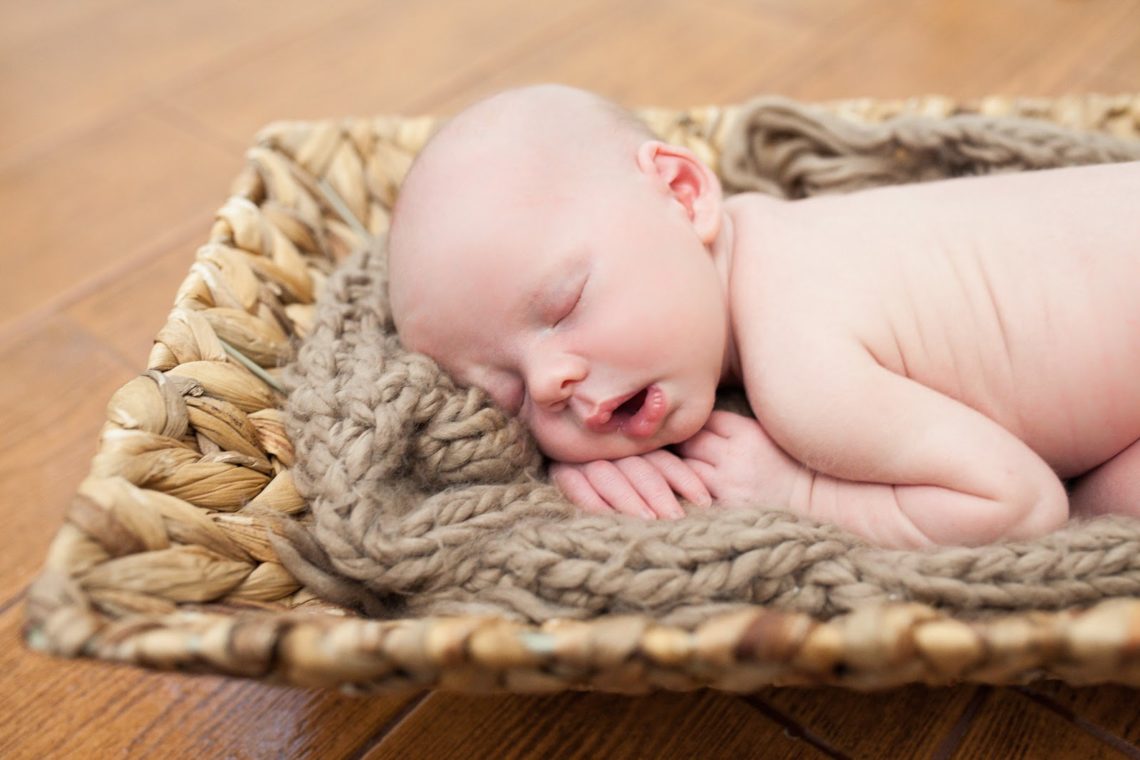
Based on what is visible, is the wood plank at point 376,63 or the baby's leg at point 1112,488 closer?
the baby's leg at point 1112,488

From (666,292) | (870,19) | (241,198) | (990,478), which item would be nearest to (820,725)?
(990,478)

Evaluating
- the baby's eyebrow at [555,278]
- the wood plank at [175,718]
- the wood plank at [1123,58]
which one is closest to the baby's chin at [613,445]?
the baby's eyebrow at [555,278]

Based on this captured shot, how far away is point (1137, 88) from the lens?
137 centimetres

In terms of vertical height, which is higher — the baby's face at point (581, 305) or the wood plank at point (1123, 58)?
the wood plank at point (1123, 58)

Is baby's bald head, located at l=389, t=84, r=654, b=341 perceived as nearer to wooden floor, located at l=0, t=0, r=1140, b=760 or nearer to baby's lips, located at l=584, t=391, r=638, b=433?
baby's lips, located at l=584, t=391, r=638, b=433

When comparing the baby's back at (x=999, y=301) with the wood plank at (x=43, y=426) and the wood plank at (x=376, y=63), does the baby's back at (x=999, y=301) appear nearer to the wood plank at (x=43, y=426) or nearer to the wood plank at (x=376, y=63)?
the wood plank at (x=43, y=426)

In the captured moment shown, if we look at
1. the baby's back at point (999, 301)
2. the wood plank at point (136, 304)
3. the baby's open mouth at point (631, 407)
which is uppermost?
the baby's back at point (999, 301)

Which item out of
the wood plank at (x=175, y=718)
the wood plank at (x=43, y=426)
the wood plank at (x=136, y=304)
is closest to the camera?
the wood plank at (x=175, y=718)

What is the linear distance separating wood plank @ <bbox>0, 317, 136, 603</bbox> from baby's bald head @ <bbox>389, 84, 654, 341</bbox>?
0.41 m

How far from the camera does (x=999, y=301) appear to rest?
731mm

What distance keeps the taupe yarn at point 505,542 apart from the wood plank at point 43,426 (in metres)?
0.33

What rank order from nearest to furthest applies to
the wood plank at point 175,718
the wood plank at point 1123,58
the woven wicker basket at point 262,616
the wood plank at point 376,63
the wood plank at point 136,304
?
the woven wicker basket at point 262,616, the wood plank at point 175,718, the wood plank at point 136,304, the wood plank at point 1123,58, the wood plank at point 376,63

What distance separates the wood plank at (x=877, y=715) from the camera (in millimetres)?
690

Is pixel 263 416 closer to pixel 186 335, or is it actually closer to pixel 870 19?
pixel 186 335
